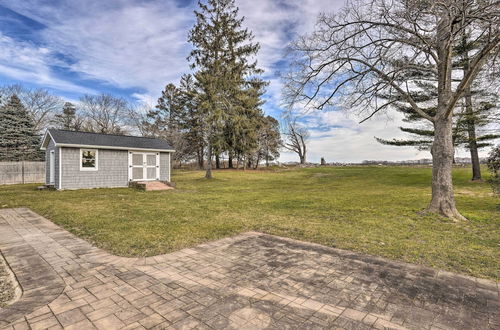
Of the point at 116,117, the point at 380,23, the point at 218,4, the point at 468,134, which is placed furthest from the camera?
the point at 116,117

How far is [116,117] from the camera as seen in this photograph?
31.2m

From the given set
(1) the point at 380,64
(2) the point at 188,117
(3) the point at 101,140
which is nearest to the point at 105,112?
(2) the point at 188,117

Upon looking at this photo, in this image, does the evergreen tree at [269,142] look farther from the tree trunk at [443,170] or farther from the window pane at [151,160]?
the tree trunk at [443,170]

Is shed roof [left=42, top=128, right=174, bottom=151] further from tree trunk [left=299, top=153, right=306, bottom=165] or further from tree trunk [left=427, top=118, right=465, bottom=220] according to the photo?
tree trunk [left=299, top=153, right=306, bottom=165]

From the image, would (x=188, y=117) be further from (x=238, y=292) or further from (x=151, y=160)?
(x=238, y=292)

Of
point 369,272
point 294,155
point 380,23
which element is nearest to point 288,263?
point 369,272

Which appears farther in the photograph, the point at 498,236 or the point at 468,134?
the point at 468,134

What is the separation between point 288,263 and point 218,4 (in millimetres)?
21522

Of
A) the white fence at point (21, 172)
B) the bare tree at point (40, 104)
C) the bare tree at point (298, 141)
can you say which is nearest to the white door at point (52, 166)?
the white fence at point (21, 172)

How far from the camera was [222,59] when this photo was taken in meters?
20.0

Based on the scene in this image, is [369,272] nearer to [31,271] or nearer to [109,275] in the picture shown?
[109,275]

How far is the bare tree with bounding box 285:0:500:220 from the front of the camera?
242 inches

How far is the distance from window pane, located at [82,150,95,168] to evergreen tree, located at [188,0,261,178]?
820cm

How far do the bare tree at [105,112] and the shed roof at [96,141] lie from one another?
662 inches
